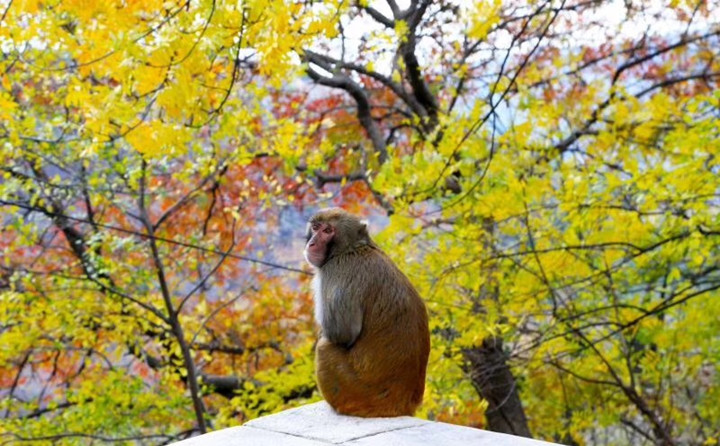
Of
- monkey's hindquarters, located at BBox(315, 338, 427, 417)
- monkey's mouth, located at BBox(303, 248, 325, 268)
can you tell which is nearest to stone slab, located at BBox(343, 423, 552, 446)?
monkey's hindquarters, located at BBox(315, 338, 427, 417)

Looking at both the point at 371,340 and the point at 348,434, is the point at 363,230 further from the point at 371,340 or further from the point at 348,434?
the point at 348,434

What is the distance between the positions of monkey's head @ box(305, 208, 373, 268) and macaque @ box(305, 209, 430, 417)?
11 centimetres

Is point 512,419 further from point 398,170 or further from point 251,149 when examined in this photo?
point 251,149

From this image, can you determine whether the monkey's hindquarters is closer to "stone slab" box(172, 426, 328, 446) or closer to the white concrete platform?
the white concrete platform

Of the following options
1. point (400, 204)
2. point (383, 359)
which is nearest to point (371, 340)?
point (383, 359)

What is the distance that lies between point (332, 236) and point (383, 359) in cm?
66

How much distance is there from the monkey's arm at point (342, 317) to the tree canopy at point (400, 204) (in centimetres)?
126

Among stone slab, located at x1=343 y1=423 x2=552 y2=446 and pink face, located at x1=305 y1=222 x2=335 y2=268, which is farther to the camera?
pink face, located at x1=305 y1=222 x2=335 y2=268

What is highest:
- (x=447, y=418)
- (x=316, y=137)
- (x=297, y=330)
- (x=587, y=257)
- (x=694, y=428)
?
(x=316, y=137)

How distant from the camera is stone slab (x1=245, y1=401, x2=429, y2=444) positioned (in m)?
3.02

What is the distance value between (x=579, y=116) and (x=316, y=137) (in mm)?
3561

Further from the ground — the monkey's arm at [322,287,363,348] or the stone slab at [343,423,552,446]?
the monkey's arm at [322,287,363,348]

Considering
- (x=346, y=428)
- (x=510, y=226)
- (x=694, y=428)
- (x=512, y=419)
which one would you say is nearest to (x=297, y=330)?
(x=512, y=419)

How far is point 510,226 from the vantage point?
6793 mm
